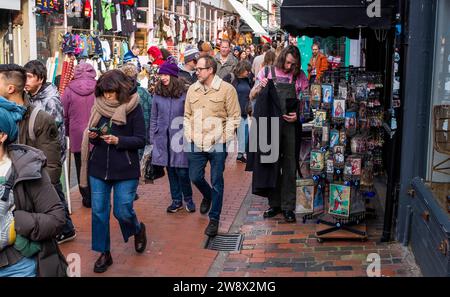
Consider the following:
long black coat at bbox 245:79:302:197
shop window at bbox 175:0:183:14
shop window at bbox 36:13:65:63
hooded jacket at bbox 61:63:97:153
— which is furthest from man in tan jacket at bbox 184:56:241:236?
shop window at bbox 175:0:183:14

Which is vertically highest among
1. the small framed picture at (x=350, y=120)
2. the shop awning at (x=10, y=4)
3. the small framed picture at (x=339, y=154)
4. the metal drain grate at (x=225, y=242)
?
the shop awning at (x=10, y=4)

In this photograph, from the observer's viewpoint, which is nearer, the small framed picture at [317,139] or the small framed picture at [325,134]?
the small framed picture at [325,134]

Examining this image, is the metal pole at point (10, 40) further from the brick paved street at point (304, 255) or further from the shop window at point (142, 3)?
the brick paved street at point (304, 255)

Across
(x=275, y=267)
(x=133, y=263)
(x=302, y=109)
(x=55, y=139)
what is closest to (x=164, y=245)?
(x=133, y=263)

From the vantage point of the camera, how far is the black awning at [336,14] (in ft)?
20.1

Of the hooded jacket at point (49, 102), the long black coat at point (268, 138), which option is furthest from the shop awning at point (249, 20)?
the hooded jacket at point (49, 102)

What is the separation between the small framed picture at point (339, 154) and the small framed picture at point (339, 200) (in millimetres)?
286

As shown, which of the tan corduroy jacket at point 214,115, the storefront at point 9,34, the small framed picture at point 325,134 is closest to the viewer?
the small framed picture at point 325,134

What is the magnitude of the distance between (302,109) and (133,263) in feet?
8.36

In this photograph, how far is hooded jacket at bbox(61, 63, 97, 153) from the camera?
734 centimetres

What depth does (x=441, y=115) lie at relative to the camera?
566 centimetres

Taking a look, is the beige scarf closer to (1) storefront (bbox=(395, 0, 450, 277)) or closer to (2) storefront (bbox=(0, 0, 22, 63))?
(1) storefront (bbox=(395, 0, 450, 277))

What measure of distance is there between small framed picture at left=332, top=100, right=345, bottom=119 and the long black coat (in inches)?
31.8
